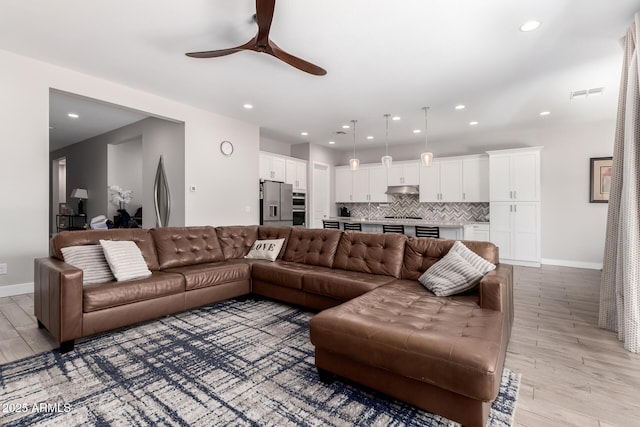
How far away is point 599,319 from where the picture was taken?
9.39 feet

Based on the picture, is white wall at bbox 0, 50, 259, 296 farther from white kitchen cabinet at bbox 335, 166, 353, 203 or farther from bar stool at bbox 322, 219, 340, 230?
white kitchen cabinet at bbox 335, 166, 353, 203

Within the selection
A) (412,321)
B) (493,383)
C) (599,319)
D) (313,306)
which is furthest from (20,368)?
(599,319)

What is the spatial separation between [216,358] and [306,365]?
646 millimetres

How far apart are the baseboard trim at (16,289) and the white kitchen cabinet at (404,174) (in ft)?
23.0

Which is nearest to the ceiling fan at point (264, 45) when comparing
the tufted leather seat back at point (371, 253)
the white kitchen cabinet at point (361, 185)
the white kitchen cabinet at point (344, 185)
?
the tufted leather seat back at point (371, 253)

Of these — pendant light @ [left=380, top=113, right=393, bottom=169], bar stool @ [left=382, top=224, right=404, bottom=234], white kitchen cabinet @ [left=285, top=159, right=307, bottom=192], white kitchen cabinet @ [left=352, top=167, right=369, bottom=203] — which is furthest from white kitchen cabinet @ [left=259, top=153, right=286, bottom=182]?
bar stool @ [left=382, top=224, right=404, bottom=234]

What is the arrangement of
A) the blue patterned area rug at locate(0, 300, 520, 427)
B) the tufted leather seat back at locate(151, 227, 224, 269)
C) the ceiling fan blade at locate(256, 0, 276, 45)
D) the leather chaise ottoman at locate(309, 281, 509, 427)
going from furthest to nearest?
1. the tufted leather seat back at locate(151, 227, 224, 269)
2. the ceiling fan blade at locate(256, 0, 276, 45)
3. the blue patterned area rug at locate(0, 300, 520, 427)
4. the leather chaise ottoman at locate(309, 281, 509, 427)

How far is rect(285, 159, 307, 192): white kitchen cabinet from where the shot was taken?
7375mm

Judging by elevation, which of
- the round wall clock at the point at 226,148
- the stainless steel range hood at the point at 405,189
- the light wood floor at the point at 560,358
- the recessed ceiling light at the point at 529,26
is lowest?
the light wood floor at the point at 560,358

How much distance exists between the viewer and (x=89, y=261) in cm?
267

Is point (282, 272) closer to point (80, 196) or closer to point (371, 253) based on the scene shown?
point (371, 253)

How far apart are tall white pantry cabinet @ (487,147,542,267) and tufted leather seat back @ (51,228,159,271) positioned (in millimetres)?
6222

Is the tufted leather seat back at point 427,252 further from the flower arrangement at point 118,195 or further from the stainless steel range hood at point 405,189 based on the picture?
the flower arrangement at point 118,195

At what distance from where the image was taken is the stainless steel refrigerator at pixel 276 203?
21.4 ft
